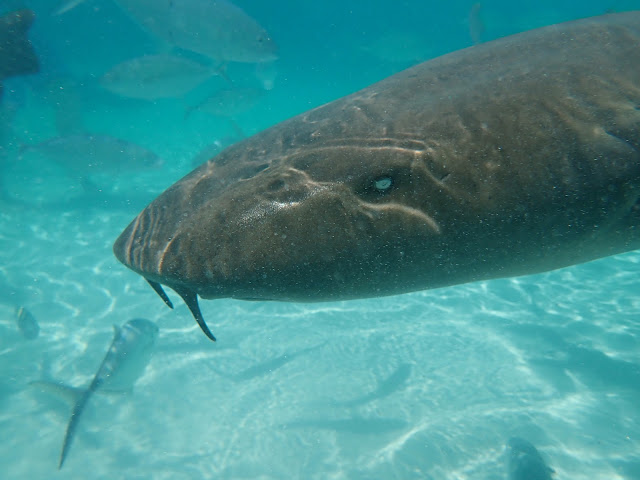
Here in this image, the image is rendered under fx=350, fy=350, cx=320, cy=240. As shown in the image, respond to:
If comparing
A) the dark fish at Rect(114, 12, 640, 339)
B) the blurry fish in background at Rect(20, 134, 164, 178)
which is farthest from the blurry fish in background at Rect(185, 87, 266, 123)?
the dark fish at Rect(114, 12, 640, 339)

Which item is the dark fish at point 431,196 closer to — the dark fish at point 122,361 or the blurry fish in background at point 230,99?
the dark fish at point 122,361

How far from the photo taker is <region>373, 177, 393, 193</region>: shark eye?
1708 millimetres

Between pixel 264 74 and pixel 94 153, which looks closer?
pixel 94 153

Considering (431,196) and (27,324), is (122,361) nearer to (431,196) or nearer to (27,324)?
(27,324)

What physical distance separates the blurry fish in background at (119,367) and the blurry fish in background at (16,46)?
26.7ft

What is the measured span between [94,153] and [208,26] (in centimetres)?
770

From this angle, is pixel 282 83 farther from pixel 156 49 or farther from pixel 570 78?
pixel 570 78

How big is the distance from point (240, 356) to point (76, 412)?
3275mm

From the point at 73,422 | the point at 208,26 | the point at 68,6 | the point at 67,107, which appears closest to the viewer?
the point at 73,422

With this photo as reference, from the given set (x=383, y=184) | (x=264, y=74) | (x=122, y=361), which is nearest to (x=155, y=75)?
(x=264, y=74)

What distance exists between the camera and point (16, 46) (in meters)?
9.30

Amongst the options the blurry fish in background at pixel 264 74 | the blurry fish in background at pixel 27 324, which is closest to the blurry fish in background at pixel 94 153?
the blurry fish in background at pixel 264 74

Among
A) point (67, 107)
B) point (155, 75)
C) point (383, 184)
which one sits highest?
point (383, 184)

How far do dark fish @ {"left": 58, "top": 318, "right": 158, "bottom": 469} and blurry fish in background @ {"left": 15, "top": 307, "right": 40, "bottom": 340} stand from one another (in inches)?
119
